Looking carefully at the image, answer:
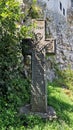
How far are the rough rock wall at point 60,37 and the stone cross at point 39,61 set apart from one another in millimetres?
8865

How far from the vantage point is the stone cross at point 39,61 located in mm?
9688

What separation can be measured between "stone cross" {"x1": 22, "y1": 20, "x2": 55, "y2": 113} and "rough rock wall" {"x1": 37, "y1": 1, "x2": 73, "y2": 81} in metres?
8.87

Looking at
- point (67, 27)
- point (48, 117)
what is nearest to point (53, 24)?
point (67, 27)

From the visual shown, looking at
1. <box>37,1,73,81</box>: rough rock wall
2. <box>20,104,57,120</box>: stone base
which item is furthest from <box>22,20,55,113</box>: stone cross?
<box>37,1,73,81</box>: rough rock wall

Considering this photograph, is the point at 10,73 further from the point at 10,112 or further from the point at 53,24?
the point at 53,24

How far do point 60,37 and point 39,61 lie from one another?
13.3 metres

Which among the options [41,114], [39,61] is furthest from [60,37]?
[41,114]

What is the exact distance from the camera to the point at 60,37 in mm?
22938

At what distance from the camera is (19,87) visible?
34.5ft

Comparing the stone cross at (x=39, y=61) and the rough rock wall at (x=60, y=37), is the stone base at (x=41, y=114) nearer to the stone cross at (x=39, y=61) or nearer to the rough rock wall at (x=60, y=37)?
the stone cross at (x=39, y=61)

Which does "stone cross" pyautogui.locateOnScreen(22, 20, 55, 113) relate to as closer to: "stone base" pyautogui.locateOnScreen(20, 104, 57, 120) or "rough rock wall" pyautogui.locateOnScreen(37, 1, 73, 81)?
"stone base" pyautogui.locateOnScreen(20, 104, 57, 120)

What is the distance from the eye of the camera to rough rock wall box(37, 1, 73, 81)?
67.9ft

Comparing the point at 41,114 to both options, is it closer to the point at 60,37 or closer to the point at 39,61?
the point at 39,61

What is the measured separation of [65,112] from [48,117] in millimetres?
1636
